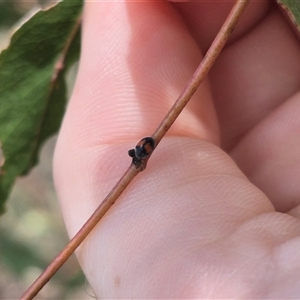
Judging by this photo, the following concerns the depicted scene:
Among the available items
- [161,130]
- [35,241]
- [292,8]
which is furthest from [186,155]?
[35,241]

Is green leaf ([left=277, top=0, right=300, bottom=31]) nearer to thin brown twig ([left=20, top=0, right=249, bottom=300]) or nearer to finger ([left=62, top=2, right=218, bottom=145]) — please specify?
thin brown twig ([left=20, top=0, right=249, bottom=300])

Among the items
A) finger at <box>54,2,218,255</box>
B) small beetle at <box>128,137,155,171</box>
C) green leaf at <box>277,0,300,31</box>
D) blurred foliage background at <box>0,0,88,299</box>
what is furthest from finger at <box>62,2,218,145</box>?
blurred foliage background at <box>0,0,88,299</box>

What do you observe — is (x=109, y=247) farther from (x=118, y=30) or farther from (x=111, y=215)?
(x=118, y=30)

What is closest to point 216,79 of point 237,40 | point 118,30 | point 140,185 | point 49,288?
point 237,40

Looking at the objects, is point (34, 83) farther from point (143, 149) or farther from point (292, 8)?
point (292, 8)

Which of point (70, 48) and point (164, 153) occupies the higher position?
point (70, 48)

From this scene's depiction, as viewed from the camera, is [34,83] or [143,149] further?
[34,83]
